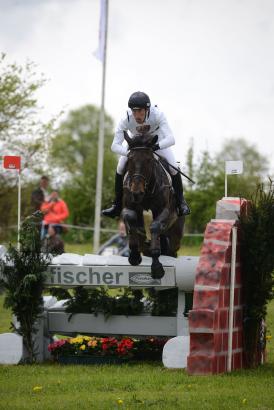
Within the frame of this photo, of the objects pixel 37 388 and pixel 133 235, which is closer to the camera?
pixel 37 388

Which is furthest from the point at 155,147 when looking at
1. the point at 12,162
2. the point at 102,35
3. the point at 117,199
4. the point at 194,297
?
the point at 102,35

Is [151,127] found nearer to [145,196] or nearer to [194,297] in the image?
[145,196]

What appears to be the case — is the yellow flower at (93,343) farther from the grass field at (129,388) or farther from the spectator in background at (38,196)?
the spectator in background at (38,196)

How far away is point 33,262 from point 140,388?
86.4 inches

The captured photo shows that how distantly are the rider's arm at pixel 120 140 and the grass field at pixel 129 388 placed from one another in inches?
84.8

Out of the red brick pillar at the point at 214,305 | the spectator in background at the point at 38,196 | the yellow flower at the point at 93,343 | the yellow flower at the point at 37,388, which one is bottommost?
the yellow flower at the point at 37,388

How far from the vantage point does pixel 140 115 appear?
9.70 metres

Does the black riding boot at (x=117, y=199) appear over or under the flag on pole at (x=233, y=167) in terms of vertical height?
under

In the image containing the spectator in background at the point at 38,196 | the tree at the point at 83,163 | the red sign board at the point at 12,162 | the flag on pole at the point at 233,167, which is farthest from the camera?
the tree at the point at 83,163

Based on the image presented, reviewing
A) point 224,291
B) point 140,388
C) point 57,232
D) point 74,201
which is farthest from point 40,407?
point 74,201

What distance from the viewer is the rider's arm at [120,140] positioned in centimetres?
970

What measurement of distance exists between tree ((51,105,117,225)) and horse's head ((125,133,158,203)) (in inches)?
574

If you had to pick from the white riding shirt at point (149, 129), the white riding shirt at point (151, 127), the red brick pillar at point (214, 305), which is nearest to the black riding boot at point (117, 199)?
the white riding shirt at point (149, 129)

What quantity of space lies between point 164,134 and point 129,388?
3.02 metres
